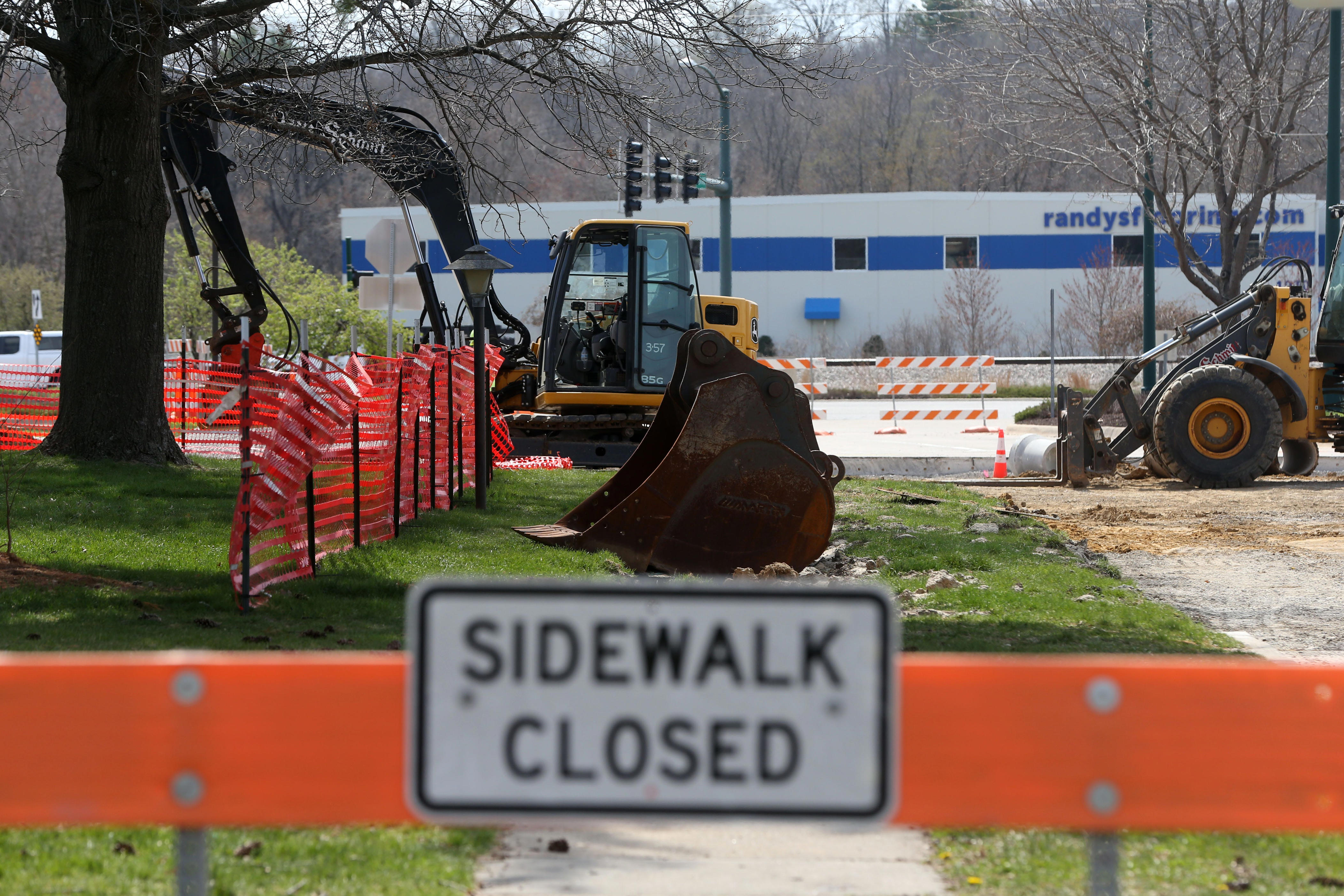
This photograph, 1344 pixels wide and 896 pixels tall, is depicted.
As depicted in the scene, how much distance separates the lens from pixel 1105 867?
2.35 metres

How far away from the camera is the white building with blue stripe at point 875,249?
173 ft

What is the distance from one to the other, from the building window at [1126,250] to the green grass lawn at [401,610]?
1526 inches

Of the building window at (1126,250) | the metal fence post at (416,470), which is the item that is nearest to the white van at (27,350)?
the metal fence post at (416,470)

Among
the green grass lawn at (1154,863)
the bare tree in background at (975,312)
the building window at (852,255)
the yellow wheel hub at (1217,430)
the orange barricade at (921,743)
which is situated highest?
the building window at (852,255)

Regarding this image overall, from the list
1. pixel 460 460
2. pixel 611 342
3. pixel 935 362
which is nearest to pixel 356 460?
pixel 460 460

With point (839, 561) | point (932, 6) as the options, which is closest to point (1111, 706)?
point (839, 561)

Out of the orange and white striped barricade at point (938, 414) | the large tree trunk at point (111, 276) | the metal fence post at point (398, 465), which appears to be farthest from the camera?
the orange and white striped barricade at point (938, 414)

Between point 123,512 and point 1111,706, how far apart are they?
10.8m

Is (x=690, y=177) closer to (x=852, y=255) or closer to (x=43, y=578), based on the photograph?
(x=43, y=578)

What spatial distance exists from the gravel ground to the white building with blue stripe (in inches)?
1407

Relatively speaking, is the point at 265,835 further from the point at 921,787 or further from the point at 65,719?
the point at 921,787

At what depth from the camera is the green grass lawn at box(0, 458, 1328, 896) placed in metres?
4.21

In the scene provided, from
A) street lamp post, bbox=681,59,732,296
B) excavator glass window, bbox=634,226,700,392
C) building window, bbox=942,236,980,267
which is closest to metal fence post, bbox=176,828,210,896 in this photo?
excavator glass window, bbox=634,226,700,392

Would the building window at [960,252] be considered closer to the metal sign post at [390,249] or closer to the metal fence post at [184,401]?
the metal fence post at [184,401]
